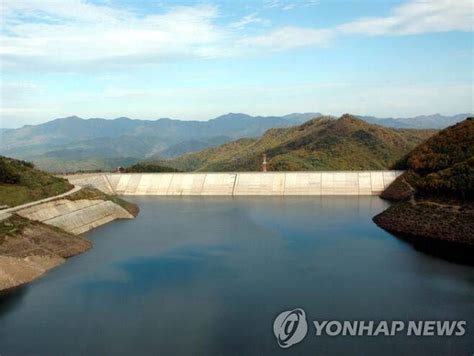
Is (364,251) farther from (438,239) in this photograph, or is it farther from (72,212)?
(72,212)

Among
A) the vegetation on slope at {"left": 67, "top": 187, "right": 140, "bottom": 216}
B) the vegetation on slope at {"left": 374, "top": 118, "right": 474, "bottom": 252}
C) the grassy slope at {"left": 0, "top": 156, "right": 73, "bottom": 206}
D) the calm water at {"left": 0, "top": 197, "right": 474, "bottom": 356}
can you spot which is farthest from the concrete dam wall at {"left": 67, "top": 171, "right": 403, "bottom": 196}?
the calm water at {"left": 0, "top": 197, "right": 474, "bottom": 356}

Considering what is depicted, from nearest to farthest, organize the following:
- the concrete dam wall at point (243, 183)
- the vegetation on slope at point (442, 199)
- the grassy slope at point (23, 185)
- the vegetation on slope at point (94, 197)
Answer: the vegetation on slope at point (442, 199) < the grassy slope at point (23, 185) < the vegetation on slope at point (94, 197) < the concrete dam wall at point (243, 183)

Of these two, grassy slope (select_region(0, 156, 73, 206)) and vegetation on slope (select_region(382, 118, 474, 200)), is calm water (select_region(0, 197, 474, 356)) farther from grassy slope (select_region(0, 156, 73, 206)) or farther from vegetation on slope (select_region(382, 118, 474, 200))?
grassy slope (select_region(0, 156, 73, 206))

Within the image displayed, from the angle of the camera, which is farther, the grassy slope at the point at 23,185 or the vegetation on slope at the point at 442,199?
the grassy slope at the point at 23,185

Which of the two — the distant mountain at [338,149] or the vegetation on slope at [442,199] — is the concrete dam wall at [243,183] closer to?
the vegetation on slope at [442,199]

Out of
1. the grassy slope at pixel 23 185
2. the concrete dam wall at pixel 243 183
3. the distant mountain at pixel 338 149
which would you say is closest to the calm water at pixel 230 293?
the grassy slope at pixel 23 185

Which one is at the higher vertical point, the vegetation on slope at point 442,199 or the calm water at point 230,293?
the vegetation on slope at point 442,199
